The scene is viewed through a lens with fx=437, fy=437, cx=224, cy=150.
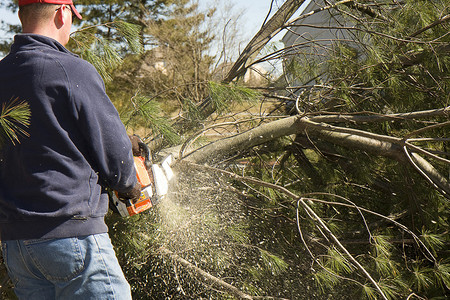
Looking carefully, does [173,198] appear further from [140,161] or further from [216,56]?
[216,56]

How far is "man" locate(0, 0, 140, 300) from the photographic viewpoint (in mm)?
1410

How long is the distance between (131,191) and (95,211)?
219mm

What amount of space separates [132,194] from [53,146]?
0.40m

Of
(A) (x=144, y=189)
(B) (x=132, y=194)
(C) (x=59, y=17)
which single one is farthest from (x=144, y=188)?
(C) (x=59, y=17)

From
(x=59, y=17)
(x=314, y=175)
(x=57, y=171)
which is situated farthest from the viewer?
(x=314, y=175)

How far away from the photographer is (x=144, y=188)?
1935 mm

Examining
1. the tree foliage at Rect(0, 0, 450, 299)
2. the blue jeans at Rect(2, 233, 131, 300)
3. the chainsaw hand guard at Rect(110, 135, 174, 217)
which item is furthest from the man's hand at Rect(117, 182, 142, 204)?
the tree foliage at Rect(0, 0, 450, 299)

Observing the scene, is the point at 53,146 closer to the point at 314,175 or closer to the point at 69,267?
the point at 69,267

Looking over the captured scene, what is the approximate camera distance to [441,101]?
319 cm


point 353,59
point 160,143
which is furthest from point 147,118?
point 353,59

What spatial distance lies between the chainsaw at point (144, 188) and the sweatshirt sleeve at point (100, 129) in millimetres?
308

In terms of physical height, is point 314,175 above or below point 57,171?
below

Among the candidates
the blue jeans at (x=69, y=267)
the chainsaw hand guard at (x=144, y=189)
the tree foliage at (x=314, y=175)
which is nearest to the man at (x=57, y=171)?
the blue jeans at (x=69, y=267)

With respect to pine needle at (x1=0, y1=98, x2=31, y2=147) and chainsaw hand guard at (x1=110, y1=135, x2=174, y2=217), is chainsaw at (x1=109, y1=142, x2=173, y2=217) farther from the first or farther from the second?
pine needle at (x1=0, y1=98, x2=31, y2=147)
